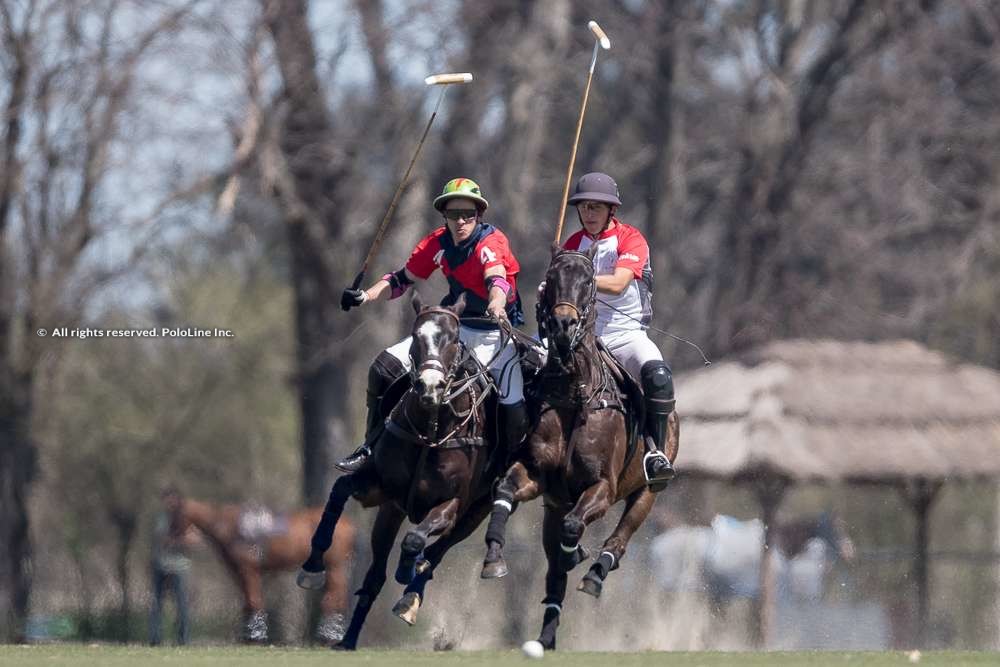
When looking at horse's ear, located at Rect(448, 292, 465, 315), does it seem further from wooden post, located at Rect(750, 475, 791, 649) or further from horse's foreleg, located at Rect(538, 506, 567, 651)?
wooden post, located at Rect(750, 475, 791, 649)

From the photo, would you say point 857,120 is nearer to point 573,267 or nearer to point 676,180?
point 676,180

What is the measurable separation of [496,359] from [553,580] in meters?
1.73

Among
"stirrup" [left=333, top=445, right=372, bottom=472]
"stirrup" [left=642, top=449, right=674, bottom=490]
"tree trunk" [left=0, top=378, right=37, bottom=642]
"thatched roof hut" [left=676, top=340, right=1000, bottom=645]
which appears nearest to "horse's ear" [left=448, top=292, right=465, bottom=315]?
"stirrup" [left=333, top=445, right=372, bottom=472]

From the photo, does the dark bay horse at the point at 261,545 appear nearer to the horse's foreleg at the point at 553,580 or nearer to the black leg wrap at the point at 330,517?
the horse's foreleg at the point at 553,580

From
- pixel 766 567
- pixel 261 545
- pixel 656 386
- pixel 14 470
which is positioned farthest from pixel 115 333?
pixel 656 386

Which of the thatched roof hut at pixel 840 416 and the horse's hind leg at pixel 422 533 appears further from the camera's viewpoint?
the thatched roof hut at pixel 840 416

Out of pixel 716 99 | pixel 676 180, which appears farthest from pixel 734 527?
pixel 716 99

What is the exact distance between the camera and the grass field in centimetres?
1064

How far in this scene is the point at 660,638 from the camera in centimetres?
1880

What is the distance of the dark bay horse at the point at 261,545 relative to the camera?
18547 millimetres

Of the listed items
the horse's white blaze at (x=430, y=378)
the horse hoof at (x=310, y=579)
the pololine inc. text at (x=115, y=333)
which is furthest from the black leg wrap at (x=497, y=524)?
the pololine inc. text at (x=115, y=333)

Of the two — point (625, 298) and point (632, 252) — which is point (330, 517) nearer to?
point (625, 298)

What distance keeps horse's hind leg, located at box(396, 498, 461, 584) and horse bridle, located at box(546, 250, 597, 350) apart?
1302 mm

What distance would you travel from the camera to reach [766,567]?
19.5 meters
